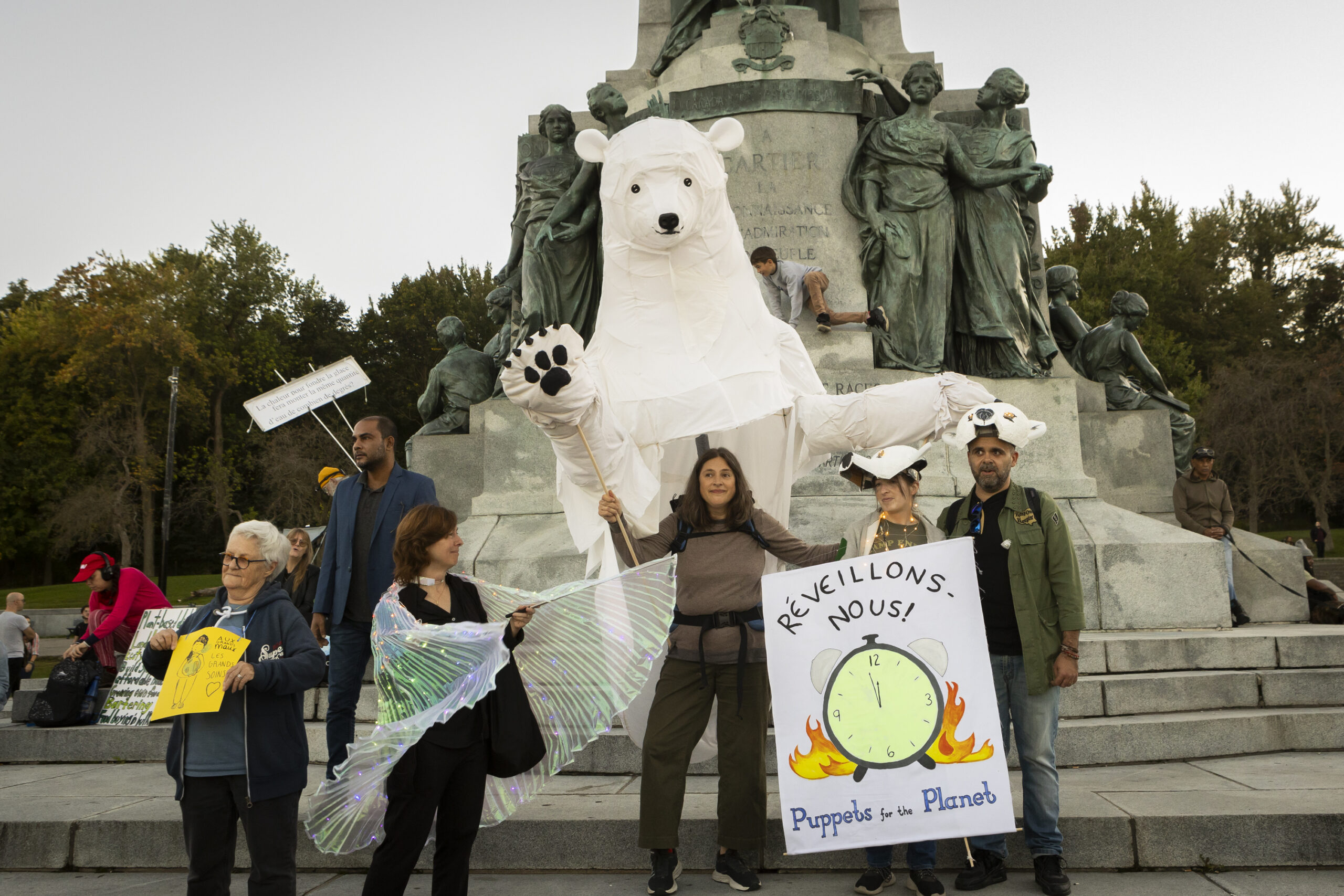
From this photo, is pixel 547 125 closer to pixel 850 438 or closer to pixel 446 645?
pixel 850 438

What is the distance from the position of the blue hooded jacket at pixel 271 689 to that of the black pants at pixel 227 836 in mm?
62

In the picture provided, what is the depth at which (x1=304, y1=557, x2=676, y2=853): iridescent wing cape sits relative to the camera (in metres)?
3.81

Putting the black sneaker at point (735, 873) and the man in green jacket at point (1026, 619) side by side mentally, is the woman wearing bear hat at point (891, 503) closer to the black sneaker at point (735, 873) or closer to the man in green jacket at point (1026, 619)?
the man in green jacket at point (1026, 619)

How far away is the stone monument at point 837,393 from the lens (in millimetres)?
8117

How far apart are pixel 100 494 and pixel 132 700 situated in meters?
35.4

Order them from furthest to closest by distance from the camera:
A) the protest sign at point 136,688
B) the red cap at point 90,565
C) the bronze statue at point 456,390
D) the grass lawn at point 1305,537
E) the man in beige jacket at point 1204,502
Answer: the grass lawn at point 1305,537 < the bronze statue at point 456,390 < the man in beige jacket at point 1204,502 < the red cap at point 90,565 < the protest sign at point 136,688

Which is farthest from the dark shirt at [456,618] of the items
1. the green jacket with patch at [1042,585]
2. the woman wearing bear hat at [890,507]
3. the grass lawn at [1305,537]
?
the grass lawn at [1305,537]

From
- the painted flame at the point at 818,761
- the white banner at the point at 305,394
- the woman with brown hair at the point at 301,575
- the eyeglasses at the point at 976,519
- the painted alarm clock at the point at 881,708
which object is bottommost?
the painted flame at the point at 818,761

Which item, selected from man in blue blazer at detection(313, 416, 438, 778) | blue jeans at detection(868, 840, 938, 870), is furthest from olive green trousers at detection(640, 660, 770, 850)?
man in blue blazer at detection(313, 416, 438, 778)

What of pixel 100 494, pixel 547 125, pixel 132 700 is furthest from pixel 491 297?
pixel 100 494

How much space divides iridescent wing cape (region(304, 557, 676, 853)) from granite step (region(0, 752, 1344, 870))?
0.87 metres

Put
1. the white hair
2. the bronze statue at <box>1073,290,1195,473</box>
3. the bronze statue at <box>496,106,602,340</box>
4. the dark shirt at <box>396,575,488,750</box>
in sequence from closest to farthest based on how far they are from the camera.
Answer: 1. the dark shirt at <box>396,575,488,750</box>
2. the white hair
3. the bronze statue at <box>496,106,602,340</box>
4. the bronze statue at <box>1073,290,1195,473</box>

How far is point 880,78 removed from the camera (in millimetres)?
10148

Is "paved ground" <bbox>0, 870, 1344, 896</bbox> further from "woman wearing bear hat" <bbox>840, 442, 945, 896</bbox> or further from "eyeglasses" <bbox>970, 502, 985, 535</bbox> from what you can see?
"eyeglasses" <bbox>970, 502, 985, 535</bbox>
